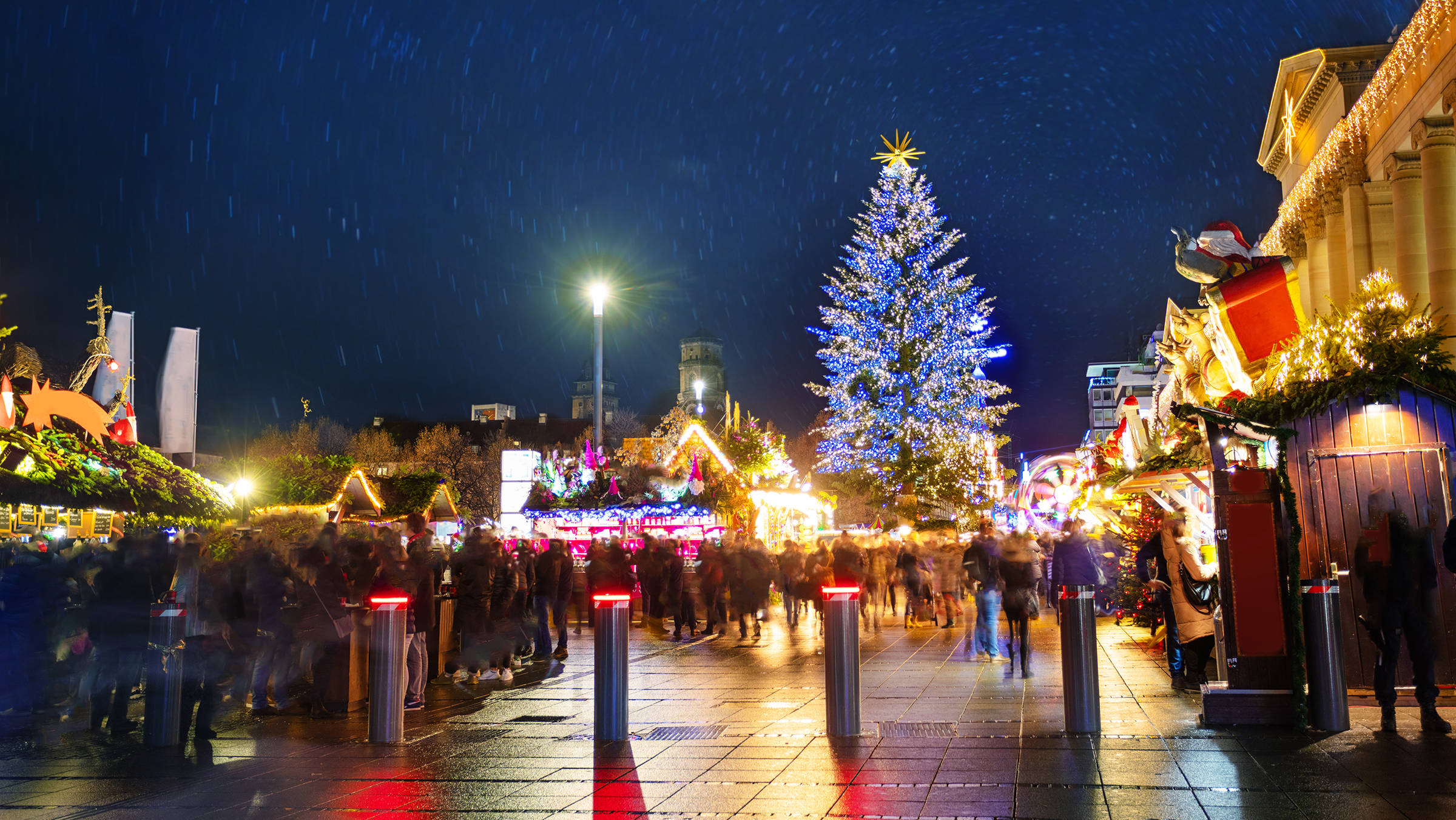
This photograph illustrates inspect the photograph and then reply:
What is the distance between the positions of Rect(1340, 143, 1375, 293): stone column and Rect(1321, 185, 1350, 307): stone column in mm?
363

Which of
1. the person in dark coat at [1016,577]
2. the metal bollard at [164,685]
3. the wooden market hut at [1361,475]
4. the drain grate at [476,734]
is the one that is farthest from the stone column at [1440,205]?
the metal bollard at [164,685]

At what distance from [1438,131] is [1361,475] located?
15.3 meters

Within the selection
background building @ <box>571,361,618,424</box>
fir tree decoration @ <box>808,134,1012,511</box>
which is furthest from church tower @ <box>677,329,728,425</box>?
fir tree decoration @ <box>808,134,1012,511</box>

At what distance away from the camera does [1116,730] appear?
816 centimetres

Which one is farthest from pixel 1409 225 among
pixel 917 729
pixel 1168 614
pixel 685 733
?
pixel 685 733

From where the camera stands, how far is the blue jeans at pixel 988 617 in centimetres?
1452

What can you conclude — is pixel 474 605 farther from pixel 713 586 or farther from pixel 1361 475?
pixel 1361 475

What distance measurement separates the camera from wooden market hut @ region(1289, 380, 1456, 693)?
9.47m

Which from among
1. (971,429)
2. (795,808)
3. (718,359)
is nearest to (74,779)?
(795,808)

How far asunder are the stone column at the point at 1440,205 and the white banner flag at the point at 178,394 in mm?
37594

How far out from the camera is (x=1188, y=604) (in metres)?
11.6

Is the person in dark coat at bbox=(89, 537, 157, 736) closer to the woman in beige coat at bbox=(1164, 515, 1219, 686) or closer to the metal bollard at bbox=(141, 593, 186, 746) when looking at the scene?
the metal bollard at bbox=(141, 593, 186, 746)

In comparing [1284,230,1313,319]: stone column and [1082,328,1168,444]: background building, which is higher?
[1082,328,1168,444]: background building

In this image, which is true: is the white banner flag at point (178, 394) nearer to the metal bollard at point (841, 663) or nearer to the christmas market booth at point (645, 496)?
the christmas market booth at point (645, 496)
